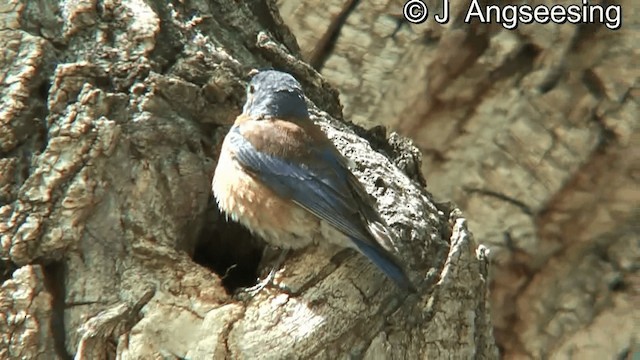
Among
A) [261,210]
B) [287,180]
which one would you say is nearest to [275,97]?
[287,180]

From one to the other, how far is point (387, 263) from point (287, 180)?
0.55 m

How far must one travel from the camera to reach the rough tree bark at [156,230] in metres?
3.45

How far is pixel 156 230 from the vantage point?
12.1 feet

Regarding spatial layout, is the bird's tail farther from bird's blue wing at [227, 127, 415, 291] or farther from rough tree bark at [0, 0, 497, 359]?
rough tree bark at [0, 0, 497, 359]

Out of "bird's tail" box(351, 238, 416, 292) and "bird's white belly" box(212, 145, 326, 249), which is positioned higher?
"bird's tail" box(351, 238, 416, 292)

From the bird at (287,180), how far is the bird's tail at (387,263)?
0.04m

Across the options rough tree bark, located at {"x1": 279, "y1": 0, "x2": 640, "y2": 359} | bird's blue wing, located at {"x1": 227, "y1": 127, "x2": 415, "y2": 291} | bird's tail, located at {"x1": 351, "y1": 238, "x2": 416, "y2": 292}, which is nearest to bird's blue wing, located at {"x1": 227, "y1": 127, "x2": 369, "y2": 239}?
bird's blue wing, located at {"x1": 227, "y1": 127, "x2": 415, "y2": 291}

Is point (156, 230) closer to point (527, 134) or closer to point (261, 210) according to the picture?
point (261, 210)

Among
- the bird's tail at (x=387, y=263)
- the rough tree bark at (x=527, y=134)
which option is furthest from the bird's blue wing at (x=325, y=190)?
the rough tree bark at (x=527, y=134)

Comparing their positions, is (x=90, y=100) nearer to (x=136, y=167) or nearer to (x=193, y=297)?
(x=136, y=167)

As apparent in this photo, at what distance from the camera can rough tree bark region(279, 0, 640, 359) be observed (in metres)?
5.64

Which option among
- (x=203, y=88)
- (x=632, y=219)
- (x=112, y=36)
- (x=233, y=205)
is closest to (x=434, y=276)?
(x=233, y=205)

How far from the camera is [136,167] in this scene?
12.3 feet

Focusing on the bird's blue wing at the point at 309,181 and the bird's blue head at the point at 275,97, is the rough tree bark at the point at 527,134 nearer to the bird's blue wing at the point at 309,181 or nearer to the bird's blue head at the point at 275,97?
the bird's blue head at the point at 275,97
